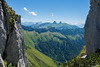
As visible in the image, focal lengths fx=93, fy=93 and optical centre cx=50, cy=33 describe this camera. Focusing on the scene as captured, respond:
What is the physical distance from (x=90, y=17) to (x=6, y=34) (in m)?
59.1

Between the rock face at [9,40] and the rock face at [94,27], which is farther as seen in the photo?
the rock face at [94,27]

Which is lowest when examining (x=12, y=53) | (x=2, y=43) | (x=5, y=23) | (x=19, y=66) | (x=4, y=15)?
(x=19, y=66)

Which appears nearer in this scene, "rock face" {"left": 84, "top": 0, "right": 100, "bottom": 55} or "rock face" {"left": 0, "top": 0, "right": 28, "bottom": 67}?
"rock face" {"left": 0, "top": 0, "right": 28, "bottom": 67}

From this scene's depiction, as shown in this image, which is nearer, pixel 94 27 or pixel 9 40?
pixel 9 40

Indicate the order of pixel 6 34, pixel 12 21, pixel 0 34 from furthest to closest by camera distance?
pixel 12 21 < pixel 6 34 < pixel 0 34

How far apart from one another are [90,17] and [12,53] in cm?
5913

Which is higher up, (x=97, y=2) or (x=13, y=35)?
(x=97, y=2)

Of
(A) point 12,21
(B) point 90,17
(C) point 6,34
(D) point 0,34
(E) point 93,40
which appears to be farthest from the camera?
(B) point 90,17

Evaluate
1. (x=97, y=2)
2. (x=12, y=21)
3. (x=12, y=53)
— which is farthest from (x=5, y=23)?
(x=97, y=2)

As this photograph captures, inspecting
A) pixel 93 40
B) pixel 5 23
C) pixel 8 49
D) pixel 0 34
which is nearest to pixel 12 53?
pixel 8 49

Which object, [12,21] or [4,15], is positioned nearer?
[4,15]

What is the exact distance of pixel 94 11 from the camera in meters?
65.6

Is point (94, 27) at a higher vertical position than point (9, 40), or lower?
higher

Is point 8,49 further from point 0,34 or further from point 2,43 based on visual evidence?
point 0,34
